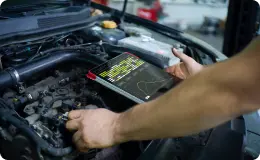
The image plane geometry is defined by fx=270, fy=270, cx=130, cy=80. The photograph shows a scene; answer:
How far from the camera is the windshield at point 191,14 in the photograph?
11.8ft

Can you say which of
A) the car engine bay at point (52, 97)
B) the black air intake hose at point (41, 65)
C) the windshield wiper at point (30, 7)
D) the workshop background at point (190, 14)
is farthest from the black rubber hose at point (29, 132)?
the workshop background at point (190, 14)

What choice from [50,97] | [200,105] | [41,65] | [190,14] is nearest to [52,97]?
[50,97]

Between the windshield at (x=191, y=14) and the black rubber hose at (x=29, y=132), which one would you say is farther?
the windshield at (x=191, y=14)

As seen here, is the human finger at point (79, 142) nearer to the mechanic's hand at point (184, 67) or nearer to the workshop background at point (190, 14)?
the mechanic's hand at point (184, 67)

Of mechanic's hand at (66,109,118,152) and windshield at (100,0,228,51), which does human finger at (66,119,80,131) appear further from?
windshield at (100,0,228,51)

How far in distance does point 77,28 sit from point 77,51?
9.3 inches

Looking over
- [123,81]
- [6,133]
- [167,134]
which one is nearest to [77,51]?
[123,81]

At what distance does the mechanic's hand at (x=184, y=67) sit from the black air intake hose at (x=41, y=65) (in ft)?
0.99

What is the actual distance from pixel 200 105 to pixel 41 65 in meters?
0.60

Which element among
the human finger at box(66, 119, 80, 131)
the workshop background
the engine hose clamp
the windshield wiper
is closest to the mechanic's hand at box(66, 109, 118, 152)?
the human finger at box(66, 119, 80, 131)

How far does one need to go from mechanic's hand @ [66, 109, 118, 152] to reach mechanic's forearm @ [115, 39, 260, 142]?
43 mm

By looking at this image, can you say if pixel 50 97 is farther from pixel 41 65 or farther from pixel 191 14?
pixel 191 14

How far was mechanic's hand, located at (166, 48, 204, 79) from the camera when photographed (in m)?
1.08

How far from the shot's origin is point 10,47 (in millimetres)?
1021
